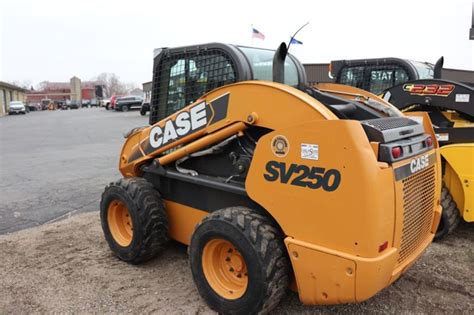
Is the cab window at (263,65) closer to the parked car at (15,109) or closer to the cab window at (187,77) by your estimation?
the cab window at (187,77)

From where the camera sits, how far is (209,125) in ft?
11.3

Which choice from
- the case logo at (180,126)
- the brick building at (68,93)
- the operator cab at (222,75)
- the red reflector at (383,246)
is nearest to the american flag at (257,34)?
the operator cab at (222,75)

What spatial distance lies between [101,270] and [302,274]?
2168 millimetres

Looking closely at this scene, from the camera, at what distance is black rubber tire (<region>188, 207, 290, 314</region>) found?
287 cm

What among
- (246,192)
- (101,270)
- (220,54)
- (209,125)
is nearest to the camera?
(246,192)

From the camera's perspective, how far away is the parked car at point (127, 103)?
39.6 meters

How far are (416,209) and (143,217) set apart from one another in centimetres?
229

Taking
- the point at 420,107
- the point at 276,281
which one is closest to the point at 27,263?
the point at 276,281

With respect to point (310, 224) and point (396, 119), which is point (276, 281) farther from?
point (396, 119)

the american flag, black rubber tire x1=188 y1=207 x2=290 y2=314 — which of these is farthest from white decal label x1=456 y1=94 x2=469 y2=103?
black rubber tire x1=188 y1=207 x2=290 y2=314

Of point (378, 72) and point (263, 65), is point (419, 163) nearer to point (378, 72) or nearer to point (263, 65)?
point (263, 65)

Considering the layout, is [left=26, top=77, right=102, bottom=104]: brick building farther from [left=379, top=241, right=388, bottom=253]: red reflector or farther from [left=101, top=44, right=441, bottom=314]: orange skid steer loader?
[left=379, top=241, right=388, bottom=253]: red reflector

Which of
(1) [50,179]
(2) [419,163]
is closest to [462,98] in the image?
(2) [419,163]

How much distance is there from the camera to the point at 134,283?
381 centimetres
